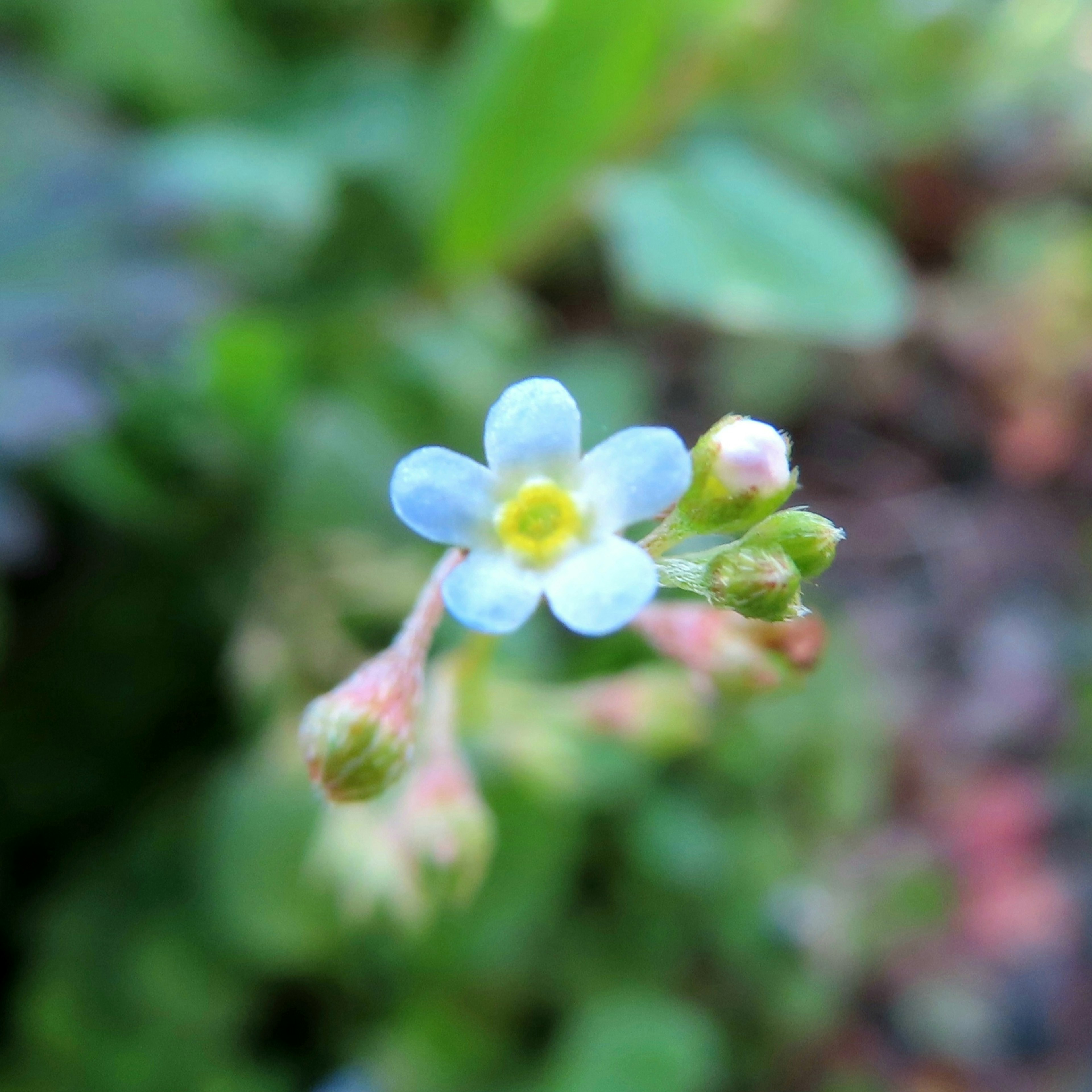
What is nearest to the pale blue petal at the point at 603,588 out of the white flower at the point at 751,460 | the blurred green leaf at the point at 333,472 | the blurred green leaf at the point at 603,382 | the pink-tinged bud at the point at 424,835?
the white flower at the point at 751,460

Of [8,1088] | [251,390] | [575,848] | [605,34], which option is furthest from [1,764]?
[605,34]

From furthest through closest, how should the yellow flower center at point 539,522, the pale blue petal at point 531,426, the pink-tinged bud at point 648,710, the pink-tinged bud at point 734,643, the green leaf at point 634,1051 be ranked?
the green leaf at point 634,1051 < the pink-tinged bud at point 648,710 < the pink-tinged bud at point 734,643 < the yellow flower center at point 539,522 < the pale blue petal at point 531,426

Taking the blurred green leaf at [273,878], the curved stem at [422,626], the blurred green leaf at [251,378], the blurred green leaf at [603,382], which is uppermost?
the curved stem at [422,626]

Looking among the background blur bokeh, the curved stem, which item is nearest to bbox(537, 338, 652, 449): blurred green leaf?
the background blur bokeh

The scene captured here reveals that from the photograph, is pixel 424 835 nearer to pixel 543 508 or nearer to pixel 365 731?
pixel 365 731

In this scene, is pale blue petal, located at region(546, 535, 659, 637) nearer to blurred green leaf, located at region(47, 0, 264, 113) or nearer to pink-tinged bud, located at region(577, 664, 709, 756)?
pink-tinged bud, located at region(577, 664, 709, 756)

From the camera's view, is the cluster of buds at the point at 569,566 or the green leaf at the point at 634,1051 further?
the green leaf at the point at 634,1051

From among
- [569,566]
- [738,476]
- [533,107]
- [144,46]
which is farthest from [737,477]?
[144,46]

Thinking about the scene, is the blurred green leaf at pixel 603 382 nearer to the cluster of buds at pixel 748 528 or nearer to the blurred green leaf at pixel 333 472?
the blurred green leaf at pixel 333 472
